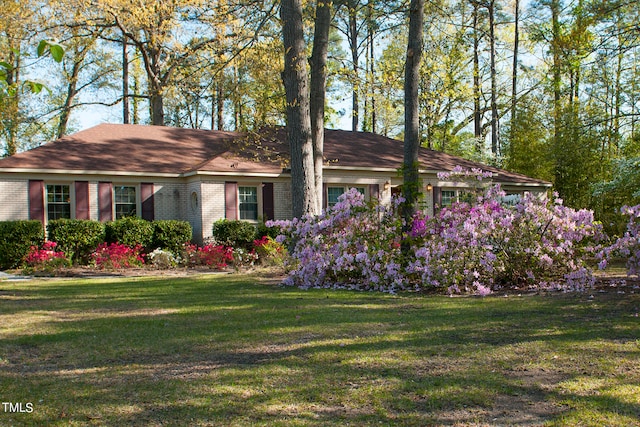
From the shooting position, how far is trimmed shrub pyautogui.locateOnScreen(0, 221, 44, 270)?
47.8ft

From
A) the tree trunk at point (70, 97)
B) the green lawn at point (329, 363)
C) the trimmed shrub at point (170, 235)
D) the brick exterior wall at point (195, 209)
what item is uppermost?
the tree trunk at point (70, 97)

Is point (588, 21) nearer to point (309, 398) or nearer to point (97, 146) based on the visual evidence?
point (309, 398)

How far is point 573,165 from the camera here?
69.7 feet

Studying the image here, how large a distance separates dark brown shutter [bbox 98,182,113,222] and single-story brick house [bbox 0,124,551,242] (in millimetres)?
30

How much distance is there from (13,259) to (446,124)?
23966 millimetres

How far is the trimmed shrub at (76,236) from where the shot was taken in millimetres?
15164

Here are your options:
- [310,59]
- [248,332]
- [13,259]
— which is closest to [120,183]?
[13,259]

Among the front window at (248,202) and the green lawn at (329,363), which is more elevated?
the front window at (248,202)

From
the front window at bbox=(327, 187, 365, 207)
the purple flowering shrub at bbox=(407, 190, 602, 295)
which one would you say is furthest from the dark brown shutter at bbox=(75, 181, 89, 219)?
the purple flowering shrub at bbox=(407, 190, 602, 295)

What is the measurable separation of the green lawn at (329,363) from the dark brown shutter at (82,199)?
32.2ft

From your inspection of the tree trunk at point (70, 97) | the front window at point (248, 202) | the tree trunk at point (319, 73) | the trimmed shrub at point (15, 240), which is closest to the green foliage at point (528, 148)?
the front window at point (248, 202)

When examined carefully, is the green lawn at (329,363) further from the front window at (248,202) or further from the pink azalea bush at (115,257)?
the front window at (248,202)

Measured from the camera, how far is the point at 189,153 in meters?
19.6

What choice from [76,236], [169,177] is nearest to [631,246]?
[76,236]
